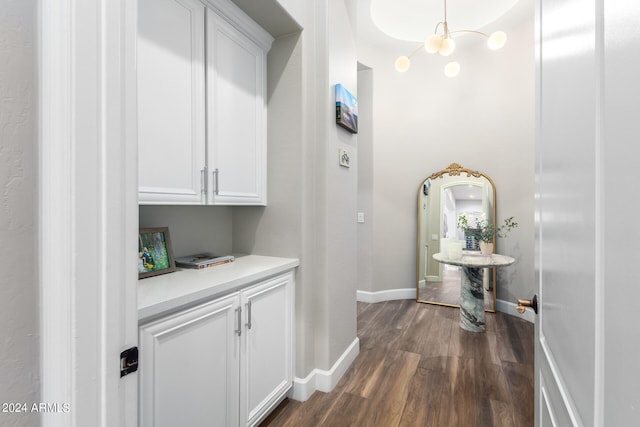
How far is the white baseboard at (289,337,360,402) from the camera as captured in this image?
1.93 m

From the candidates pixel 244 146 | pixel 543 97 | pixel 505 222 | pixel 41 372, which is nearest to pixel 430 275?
pixel 505 222

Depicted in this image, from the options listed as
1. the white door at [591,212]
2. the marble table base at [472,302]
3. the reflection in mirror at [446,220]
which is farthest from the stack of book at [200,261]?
the reflection in mirror at [446,220]

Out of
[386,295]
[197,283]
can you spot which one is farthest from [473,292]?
[197,283]

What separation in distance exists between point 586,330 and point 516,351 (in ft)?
8.09

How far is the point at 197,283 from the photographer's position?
134 cm

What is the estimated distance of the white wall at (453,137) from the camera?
11.0ft

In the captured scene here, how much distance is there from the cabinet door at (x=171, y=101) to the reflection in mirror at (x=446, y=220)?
286 cm

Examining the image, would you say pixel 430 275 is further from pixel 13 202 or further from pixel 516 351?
pixel 13 202

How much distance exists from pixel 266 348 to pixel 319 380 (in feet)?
1.93

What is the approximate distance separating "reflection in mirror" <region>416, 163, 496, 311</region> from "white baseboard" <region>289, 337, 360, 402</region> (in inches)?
74.5

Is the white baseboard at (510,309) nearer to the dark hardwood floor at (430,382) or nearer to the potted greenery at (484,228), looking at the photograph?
the dark hardwood floor at (430,382)

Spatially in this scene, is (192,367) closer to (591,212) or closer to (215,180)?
(215,180)

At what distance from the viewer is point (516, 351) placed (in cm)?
254

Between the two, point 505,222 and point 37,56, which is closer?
point 37,56
